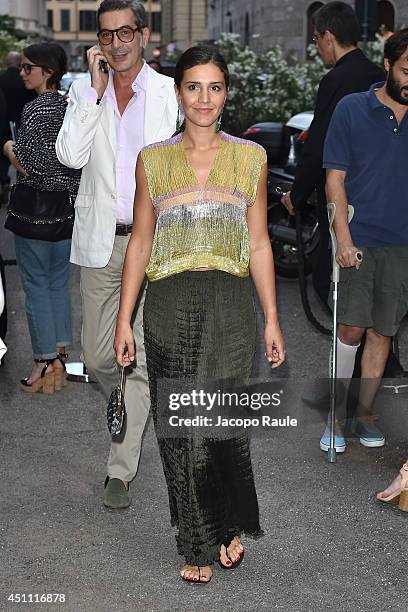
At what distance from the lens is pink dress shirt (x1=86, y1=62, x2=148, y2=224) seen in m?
5.12

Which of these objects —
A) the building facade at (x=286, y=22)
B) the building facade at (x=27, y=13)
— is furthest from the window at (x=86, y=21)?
the building facade at (x=286, y=22)

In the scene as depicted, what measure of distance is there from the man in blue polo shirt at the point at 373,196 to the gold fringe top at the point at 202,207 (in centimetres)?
143

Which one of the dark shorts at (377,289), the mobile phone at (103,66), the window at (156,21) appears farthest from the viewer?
the window at (156,21)

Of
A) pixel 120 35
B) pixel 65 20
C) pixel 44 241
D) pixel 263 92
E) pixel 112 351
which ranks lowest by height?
pixel 65 20

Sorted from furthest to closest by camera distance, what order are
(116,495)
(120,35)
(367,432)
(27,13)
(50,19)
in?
(50,19), (27,13), (367,432), (116,495), (120,35)

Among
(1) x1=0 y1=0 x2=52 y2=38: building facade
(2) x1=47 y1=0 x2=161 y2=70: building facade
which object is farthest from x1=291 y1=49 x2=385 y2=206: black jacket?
(2) x1=47 y1=0 x2=161 y2=70: building facade

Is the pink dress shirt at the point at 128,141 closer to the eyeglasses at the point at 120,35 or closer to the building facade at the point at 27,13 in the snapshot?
the eyeglasses at the point at 120,35

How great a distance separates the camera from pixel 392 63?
18.0ft

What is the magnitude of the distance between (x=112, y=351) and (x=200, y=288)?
116cm

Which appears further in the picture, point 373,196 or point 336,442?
point 336,442

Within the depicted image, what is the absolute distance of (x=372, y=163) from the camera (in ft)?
18.4

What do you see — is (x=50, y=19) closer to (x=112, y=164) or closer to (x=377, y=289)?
(x=377, y=289)

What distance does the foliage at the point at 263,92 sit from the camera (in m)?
18.0

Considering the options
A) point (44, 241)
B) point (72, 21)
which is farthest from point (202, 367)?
point (72, 21)
